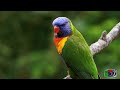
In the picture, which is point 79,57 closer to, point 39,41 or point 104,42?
point 104,42

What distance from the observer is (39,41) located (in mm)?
3871

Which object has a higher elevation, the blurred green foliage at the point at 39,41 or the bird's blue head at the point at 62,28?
the bird's blue head at the point at 62,28

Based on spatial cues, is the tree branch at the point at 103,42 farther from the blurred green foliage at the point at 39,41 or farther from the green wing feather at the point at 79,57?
the blurred green foliage at the point at 39,41

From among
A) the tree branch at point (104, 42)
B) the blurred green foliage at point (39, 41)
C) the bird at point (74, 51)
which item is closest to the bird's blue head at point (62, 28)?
the bird at point (74, 51)

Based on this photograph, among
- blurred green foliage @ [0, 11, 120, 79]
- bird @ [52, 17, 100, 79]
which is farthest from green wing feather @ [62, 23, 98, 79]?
blurred green foliage @ [0, 11, 120, 79]

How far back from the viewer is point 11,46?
3900 mm

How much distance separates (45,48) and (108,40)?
827 mm

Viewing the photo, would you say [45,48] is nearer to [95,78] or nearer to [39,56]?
[39,56]

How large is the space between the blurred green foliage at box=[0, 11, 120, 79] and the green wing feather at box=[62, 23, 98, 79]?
23.5 inches

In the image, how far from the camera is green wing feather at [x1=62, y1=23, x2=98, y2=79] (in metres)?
2.99

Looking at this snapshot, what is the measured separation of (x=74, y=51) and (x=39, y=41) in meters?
0.88

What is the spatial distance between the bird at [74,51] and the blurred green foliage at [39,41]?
1.96ft

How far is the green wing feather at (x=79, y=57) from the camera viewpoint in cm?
299
